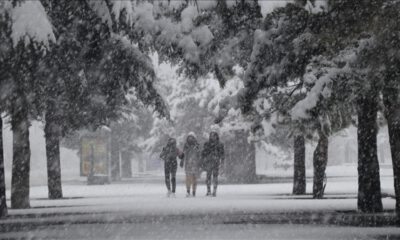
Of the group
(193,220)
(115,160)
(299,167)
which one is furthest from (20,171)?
(115,160)

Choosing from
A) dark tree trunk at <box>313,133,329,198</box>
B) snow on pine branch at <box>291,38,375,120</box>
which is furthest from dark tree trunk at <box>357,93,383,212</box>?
dark tree trunk at <box>313,133,329,198</box>

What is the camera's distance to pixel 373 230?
11703mm

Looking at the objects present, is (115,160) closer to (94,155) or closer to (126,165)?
(126,165)

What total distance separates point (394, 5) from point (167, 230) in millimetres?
4969

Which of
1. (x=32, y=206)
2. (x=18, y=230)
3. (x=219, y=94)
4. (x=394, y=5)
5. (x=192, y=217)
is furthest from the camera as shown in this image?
(x=219, y=94)

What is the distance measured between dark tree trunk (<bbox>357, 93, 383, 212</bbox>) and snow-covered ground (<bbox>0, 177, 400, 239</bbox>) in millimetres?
408

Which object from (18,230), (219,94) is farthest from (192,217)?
(219,94)

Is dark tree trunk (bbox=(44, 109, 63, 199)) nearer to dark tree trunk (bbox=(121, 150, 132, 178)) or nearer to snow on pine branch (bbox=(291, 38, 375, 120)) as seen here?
snow on pine branch (bbox=(291, 38, 375, 120))

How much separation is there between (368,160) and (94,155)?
757 inches

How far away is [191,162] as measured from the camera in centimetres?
2236

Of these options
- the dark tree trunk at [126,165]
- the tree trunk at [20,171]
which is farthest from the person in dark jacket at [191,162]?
the dark tree trunk at [126,165]

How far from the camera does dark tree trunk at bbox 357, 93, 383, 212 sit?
1448 cm

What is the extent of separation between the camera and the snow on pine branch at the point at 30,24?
879 centimetres

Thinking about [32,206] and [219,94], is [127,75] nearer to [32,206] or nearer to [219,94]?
[32,206]
